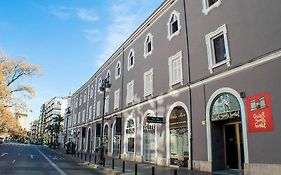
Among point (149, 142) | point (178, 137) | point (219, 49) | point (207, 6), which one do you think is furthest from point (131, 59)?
point (219, 49)

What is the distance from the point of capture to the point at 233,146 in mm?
15000

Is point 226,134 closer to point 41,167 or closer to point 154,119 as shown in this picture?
point 154,119

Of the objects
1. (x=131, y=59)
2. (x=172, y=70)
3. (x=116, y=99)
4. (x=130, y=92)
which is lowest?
(x=116, y=99)

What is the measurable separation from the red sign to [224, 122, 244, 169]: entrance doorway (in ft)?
6.14

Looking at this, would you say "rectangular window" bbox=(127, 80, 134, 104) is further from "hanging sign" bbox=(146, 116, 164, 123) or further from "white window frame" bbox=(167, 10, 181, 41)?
"white window frame" bbox=(167, 10, 181, 41)

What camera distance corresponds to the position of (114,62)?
34438 millimetres

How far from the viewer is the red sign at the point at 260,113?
12.0m

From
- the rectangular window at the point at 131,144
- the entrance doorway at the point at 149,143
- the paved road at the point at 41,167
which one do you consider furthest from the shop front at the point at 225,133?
the rectangular window at the point at 131,144

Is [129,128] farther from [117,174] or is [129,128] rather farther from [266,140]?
[266,140]

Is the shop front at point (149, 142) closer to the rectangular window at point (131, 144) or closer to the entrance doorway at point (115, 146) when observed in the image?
the rectangular window at point (131, 144)

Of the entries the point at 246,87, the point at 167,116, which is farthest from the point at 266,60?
the point at 167,116

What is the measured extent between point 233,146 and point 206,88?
365 centimetres

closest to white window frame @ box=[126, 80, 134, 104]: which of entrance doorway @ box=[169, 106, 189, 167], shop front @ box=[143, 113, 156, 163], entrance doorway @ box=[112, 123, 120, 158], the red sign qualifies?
shop front @ box=[143, 113, 156, 163]

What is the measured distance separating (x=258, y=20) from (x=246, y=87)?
3.31 m
